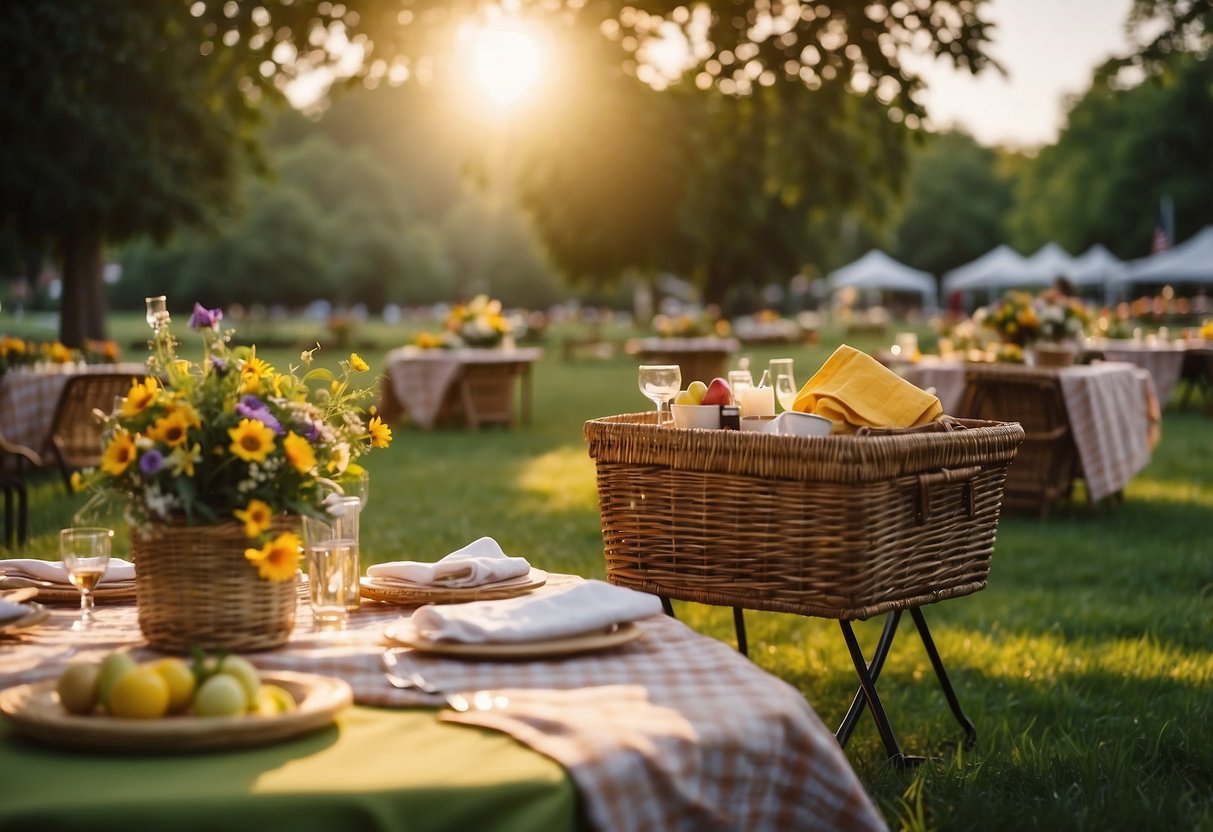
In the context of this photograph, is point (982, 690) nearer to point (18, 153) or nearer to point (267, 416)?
point (267, 416)

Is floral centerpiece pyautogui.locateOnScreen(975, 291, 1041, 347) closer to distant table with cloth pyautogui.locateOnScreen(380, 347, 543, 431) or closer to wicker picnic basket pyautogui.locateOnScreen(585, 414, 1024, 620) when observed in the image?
distant table with cloth pyautogui.locateOnScreen(380, 347, 543, 431)

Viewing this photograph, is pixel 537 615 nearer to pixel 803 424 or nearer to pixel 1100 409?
pixel 803 424

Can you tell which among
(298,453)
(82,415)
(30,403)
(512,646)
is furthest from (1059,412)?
(298,453)

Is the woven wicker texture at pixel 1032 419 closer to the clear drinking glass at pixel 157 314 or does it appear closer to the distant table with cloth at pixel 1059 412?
the distant table with cloth at pixel 1059 412

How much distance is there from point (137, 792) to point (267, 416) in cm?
80

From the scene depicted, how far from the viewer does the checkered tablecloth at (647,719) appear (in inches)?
76.4

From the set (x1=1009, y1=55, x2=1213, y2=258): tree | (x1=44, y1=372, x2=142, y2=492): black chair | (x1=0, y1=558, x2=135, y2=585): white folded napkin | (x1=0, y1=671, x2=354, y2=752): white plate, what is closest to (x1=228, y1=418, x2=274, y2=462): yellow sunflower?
(x1=0, y1=671, x2=354, y2=752): white plate

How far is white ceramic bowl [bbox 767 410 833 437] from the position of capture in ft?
10.3

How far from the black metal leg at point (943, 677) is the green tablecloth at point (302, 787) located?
194cm

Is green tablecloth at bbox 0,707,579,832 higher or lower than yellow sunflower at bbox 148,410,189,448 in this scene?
lower

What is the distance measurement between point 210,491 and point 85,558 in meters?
0.51

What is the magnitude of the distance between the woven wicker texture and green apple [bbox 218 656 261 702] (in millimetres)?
7806

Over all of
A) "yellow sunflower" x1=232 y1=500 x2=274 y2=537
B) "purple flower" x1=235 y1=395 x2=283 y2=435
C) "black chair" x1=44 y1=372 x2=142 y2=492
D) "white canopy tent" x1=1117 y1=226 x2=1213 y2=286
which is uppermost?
"white canopy tent" x1=1117 y1=226 x2=1213 y2=286

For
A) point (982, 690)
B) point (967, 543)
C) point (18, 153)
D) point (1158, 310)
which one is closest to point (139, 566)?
point (967, 543)
